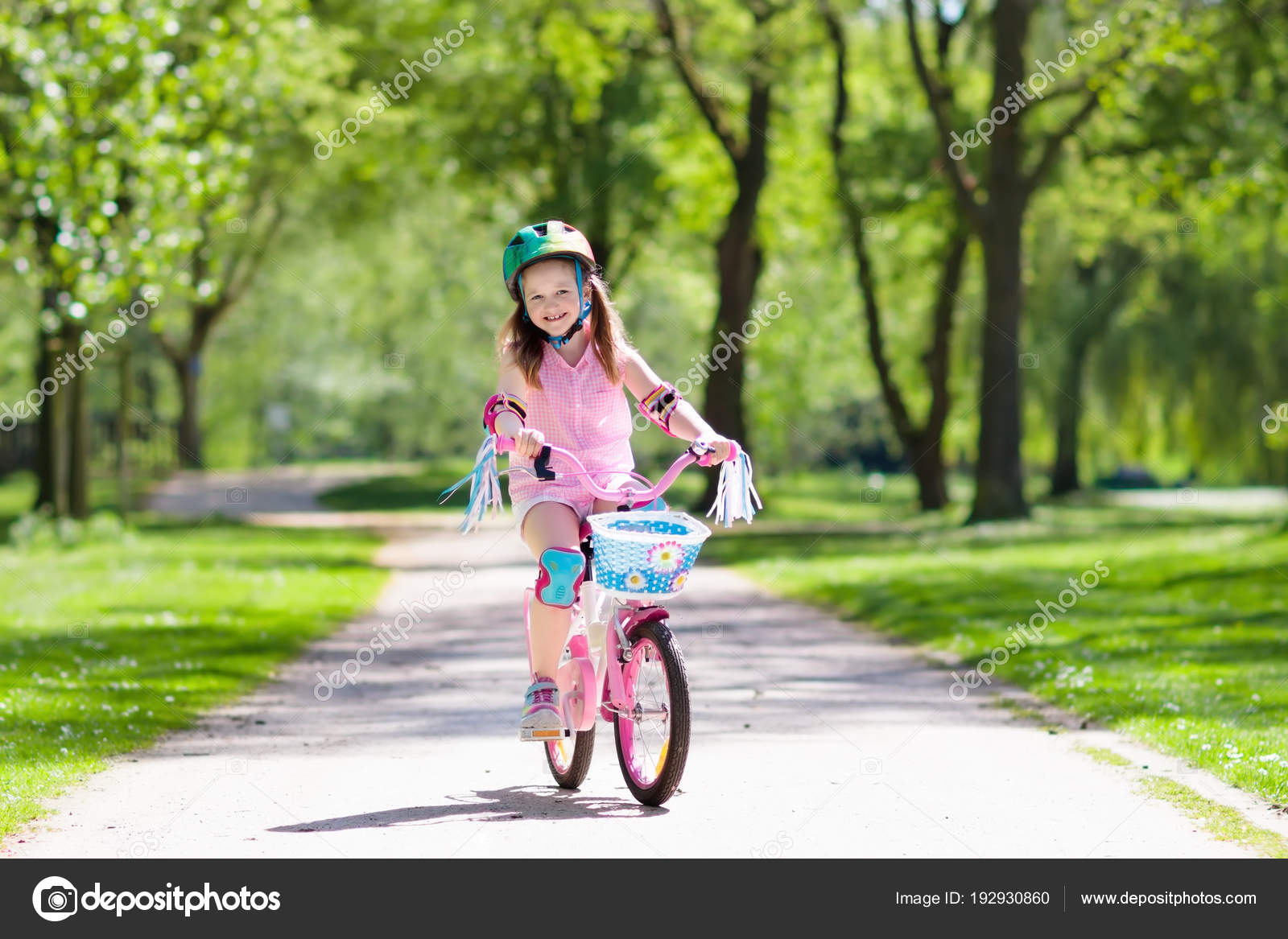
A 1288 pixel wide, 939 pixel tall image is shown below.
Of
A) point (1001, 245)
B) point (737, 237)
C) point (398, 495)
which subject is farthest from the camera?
point (398, 495)

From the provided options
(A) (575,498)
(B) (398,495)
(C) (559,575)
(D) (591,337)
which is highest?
(D) (591,337)

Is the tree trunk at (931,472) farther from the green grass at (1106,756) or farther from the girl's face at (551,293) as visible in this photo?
the girl's face at (551,293)

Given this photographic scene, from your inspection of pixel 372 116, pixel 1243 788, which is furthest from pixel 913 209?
pixel 1243 788

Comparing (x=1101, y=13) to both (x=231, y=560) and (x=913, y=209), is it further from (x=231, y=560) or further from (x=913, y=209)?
(x=231, y=560)

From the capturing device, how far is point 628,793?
6.63m

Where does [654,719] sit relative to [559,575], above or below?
below

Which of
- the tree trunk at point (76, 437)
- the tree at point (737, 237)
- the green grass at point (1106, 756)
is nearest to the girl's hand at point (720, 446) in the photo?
the green grass at point (1106, 756)

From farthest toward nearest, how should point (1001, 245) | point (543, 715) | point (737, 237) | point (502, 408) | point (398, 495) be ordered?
point (398, 495)
point (737, 237)
point (1001, 245)
point (543, 715)
point (502, 408)

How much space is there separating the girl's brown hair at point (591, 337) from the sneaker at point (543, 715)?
122 cm

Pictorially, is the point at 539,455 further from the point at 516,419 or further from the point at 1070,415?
the point at 1070,415

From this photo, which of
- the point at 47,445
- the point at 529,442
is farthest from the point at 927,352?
the point at 529,442

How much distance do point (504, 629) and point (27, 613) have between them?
160 inches
